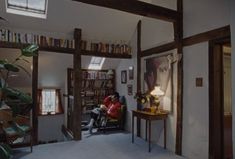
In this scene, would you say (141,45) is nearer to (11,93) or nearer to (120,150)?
(120,150)

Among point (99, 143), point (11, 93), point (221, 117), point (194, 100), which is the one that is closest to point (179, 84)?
point (194, 100)

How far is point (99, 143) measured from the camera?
4.67 meters

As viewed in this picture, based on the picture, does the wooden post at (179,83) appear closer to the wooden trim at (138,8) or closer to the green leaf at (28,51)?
the wooden trim at (138,8)

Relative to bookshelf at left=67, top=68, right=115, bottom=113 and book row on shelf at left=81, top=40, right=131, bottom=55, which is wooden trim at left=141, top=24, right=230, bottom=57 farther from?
bookshelf at left=67, top=68, right=115, bottom=113

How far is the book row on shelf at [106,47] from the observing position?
5156mm

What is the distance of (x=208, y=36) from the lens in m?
3.45

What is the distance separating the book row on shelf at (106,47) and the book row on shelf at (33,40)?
0.35m

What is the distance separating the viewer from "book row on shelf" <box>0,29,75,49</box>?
4.26m

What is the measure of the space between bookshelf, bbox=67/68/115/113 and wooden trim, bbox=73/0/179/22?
3.31 meters

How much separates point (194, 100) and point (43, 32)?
3522 millimetres

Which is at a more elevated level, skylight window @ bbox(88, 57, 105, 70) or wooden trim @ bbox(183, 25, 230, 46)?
wooden trim @ bbox(183, 25, 230, 46)

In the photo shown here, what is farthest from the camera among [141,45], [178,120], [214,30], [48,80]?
[48,80]

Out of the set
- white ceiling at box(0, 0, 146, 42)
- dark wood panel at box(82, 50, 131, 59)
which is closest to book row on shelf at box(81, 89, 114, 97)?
dark wood panel at box(82, 50, 131, 59)

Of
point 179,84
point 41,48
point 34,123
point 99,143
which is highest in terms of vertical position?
point 41,48
